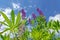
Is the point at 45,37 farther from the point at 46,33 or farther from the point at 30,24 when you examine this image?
the point at 30,24

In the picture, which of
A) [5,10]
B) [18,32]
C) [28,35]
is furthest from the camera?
[5,10]

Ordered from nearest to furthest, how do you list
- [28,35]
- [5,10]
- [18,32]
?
[18,32]
[28,35]
[5,10]

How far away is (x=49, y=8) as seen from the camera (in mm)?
2508

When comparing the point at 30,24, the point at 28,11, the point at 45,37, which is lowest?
the point at 45,37

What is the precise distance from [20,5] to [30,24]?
15.8 inches

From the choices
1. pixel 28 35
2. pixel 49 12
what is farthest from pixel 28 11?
pixel 28 35

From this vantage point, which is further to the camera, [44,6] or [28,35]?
[44,6]

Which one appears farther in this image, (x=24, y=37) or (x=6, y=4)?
(x=6, y=4)

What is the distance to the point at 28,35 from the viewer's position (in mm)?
2049

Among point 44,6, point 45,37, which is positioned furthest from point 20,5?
point 45,37

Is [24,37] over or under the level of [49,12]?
under

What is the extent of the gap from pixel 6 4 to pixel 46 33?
76 cm

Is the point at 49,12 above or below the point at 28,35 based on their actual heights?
above

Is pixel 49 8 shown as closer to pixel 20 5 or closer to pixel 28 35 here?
pixel 20 5
